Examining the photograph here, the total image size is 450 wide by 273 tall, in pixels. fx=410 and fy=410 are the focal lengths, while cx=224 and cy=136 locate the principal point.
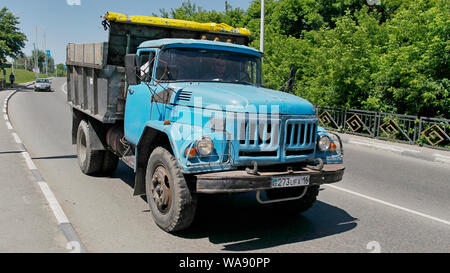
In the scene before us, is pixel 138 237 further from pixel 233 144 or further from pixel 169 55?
pixel 169 55

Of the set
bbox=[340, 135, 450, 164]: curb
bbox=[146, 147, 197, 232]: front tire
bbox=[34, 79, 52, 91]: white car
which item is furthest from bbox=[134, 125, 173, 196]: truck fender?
bbox=[34, 79, 52, 91]: white car

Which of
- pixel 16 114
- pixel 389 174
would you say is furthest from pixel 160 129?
pixel 16 114

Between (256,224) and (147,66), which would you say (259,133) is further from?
(147,66)

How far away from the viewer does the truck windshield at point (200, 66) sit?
228 inches

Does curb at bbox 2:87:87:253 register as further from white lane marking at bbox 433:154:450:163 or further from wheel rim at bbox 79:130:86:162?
white lane marking at bbox 433:154:450:163

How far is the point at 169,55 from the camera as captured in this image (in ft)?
19.1

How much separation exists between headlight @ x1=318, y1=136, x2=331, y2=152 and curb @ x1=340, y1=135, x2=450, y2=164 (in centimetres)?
743

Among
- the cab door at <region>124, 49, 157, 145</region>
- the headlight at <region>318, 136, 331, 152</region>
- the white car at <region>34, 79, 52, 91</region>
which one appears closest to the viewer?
the headlight at <region>318, 136, 331, 152</region>

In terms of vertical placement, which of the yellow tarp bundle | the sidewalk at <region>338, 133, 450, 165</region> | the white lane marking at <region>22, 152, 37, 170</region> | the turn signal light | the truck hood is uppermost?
the yellow tarp bundle

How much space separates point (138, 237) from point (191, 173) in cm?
112

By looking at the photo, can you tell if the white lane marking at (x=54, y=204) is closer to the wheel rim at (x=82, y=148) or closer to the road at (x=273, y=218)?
the road at (x=273, y=218)

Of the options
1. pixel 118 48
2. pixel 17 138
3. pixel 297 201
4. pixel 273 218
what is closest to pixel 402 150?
pixel 297 201

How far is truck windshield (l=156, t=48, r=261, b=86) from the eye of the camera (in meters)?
5.79

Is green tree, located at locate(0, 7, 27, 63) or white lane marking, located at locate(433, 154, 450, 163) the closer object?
white lane marking, located at locate(433, 154, 450, 163)
